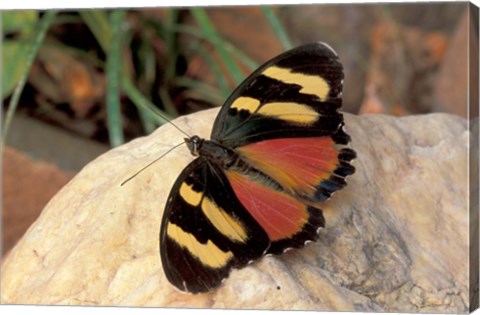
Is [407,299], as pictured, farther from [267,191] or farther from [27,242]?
[27,242]

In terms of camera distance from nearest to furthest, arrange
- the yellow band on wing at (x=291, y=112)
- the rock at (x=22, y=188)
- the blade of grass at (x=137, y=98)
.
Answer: the yellow band on wing at (x=291, y=112), the blade of grass at (x=137, y=98), the rock at (x=22, y=188)

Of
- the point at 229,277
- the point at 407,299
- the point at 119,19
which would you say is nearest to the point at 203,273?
the point at 229,277

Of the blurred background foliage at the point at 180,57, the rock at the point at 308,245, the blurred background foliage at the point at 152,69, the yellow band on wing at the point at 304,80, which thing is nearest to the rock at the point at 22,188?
the blurred background foliage at the point at 152,69

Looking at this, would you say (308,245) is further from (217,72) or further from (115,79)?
(217,72)

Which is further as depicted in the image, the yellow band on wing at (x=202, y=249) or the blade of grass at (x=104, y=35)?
the blade of grass at (x=104, y=35)

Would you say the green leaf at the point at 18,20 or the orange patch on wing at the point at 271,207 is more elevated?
the orange patch on wing at the point at 271,207

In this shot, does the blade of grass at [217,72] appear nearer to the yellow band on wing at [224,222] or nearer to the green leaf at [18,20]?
A: the green leaf at [18,20]

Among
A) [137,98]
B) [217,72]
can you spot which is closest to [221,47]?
[217,72]
